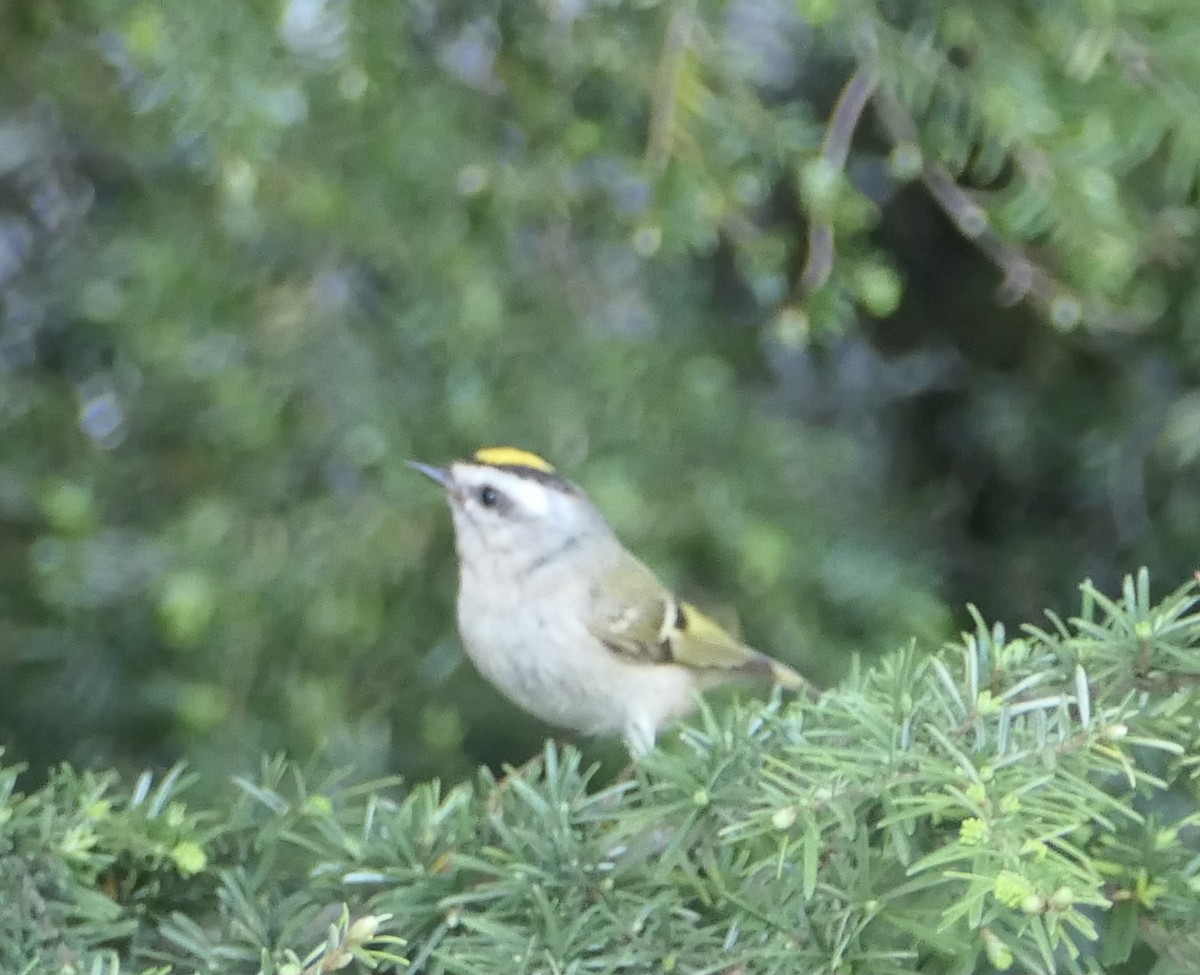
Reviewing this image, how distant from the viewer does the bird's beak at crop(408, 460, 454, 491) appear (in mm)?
1160

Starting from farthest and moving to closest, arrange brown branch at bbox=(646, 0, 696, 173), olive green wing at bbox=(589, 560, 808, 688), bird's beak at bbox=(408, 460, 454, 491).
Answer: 1. olive green wing at bbox=(589, 560, 808, 688)
2. bird's beak at bbox=(408, 460, 454, 491)
3. brown branch at bbox=(646, 0, 696, 173)

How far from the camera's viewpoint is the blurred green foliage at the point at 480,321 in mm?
999

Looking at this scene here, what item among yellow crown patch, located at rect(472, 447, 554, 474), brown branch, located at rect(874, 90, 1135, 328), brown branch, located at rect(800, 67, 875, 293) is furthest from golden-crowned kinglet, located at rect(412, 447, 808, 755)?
brown branch, located at rect(874, 90, 1135, 328)

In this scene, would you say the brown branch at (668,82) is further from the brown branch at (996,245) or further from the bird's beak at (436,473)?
the bird's beak at (436,473)

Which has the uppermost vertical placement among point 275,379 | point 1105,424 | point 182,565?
point 275,379

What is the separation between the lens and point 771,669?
1.23 m

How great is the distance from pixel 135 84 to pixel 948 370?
3.07ft

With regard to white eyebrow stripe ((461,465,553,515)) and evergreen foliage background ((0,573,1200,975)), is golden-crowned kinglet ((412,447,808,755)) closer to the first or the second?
white eyebrow stripe ((461,465,553,515))

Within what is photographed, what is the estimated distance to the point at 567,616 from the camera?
1.32m

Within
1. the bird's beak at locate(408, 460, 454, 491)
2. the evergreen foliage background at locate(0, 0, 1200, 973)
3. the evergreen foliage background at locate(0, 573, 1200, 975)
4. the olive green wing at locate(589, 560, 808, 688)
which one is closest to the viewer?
the evergreen foliage background at locate(0, 573, 1200, 975)

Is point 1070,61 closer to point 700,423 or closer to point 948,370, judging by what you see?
point 700,423

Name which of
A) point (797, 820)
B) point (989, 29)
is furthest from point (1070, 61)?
point (797, 820)

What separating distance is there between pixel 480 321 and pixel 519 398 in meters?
0.12

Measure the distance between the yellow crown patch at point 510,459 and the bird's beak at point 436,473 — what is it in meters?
0.03
